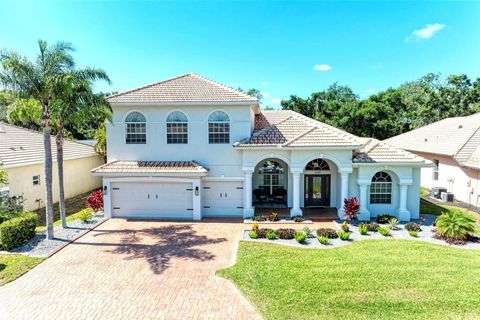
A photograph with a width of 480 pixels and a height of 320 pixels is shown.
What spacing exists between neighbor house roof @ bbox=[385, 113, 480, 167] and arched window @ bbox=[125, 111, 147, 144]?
2100 cm

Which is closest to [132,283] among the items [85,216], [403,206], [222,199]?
[85,216]

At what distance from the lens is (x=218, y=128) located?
57.6 feet

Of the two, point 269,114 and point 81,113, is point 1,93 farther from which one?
point 269,114

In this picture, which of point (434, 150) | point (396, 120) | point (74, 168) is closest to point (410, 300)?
point (434, 150)

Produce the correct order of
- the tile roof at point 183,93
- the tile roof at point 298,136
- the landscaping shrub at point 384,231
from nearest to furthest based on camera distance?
the landscaping shrub at point 384,231 < the tile roof at point 298,136 < the tile roof at point 183,93

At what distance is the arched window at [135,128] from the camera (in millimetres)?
17703

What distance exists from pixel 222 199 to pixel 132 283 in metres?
8.78

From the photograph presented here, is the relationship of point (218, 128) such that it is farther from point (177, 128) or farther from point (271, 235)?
point (271, 235)

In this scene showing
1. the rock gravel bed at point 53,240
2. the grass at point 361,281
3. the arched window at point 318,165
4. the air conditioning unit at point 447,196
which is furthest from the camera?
the air conditioning unit at point 447,196

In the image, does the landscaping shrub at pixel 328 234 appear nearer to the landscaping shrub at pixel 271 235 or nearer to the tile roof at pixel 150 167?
the landscaping shrub at pixel 271 235

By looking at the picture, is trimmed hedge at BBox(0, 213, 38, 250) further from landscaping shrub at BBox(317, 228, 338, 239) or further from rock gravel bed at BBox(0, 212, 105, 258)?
A: landscaping shrub at BBox(317, 228, 338, 239)

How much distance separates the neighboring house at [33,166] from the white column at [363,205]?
19967 mm

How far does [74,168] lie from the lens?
75.9 ft

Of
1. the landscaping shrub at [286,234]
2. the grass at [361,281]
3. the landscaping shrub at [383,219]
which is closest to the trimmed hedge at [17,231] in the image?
the grass at [361,281]
